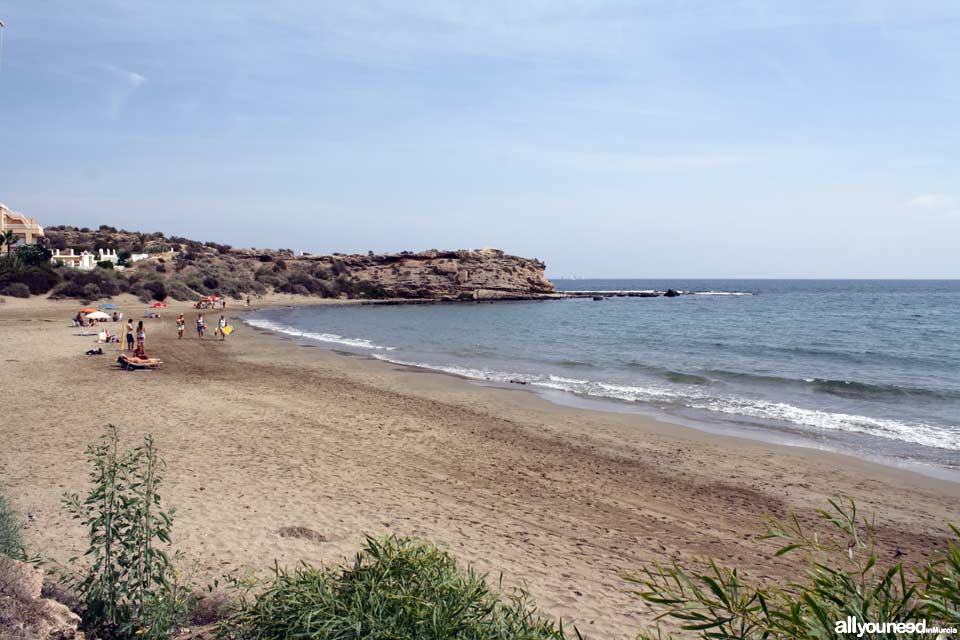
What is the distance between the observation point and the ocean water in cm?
1346

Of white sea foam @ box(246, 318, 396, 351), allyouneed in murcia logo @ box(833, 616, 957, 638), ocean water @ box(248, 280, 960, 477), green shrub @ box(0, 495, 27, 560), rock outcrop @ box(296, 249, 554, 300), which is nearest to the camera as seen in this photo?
allyouneed in murcia logo @ box(833, 616, 957, 638)

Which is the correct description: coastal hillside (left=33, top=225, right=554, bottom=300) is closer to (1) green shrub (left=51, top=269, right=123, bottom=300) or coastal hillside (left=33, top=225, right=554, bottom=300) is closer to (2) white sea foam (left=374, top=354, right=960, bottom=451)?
(1) green shrub (left=51, top=269, right=123, bottom=300)

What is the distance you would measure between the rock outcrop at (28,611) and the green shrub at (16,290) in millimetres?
50988

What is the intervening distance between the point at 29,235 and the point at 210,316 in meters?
39.2

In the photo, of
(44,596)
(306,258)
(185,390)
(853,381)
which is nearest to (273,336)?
(185,390)

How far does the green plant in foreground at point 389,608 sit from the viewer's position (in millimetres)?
2756

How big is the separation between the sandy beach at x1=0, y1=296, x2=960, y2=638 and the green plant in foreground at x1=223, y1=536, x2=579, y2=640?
2.16 metres

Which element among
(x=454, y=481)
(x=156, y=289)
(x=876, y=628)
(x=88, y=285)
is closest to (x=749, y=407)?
(x=454, y=481)

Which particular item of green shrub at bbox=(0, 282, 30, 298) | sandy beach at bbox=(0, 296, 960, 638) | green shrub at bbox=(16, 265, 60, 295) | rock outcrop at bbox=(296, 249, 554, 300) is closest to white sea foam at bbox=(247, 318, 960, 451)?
sandy beach at bbox=(0, 296, 960, 638)

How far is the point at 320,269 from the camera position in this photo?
290 feet

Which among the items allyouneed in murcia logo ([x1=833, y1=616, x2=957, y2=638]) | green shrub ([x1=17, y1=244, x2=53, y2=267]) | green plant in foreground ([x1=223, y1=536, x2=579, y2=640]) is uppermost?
green shrub ([x1=17, y1=244, x2=53, y2=267])

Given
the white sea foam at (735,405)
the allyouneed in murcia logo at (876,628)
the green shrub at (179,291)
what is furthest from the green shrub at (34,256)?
the allyouneed in murcia logo at (876,628)

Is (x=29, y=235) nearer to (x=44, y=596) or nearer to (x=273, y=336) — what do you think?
(x=273, y=336)

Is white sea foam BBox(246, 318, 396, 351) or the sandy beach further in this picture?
white sea foam BBox(246, 318, 396, 351)
